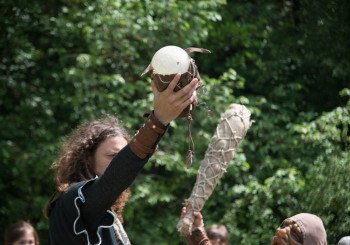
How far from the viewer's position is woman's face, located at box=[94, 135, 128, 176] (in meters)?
2.70

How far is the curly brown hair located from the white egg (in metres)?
0.72

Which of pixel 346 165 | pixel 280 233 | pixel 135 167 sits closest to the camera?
pixel 135 167

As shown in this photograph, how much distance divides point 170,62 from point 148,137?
0.30m

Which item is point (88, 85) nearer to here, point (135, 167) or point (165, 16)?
point (165, 16)

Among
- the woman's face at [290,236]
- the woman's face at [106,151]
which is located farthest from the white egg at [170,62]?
the woman's face at [290,236]

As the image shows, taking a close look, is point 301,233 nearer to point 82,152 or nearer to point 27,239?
point 82,152

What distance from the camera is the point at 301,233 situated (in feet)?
8.66

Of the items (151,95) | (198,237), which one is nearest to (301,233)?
(198,237)

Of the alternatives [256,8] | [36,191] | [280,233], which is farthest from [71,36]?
[280,233]

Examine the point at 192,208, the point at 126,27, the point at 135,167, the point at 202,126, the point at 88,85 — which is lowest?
the point at 202,126

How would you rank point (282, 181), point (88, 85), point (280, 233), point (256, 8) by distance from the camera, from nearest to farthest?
point (280, 233) < point (282, 181) < point (88, 85) < point (256, 8)

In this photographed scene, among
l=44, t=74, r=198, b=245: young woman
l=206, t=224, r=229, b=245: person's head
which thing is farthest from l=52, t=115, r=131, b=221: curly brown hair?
l=206, t=224, r=229, b=245: person's head

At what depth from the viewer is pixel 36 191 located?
22.8 feet

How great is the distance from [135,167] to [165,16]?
16.5 feet
